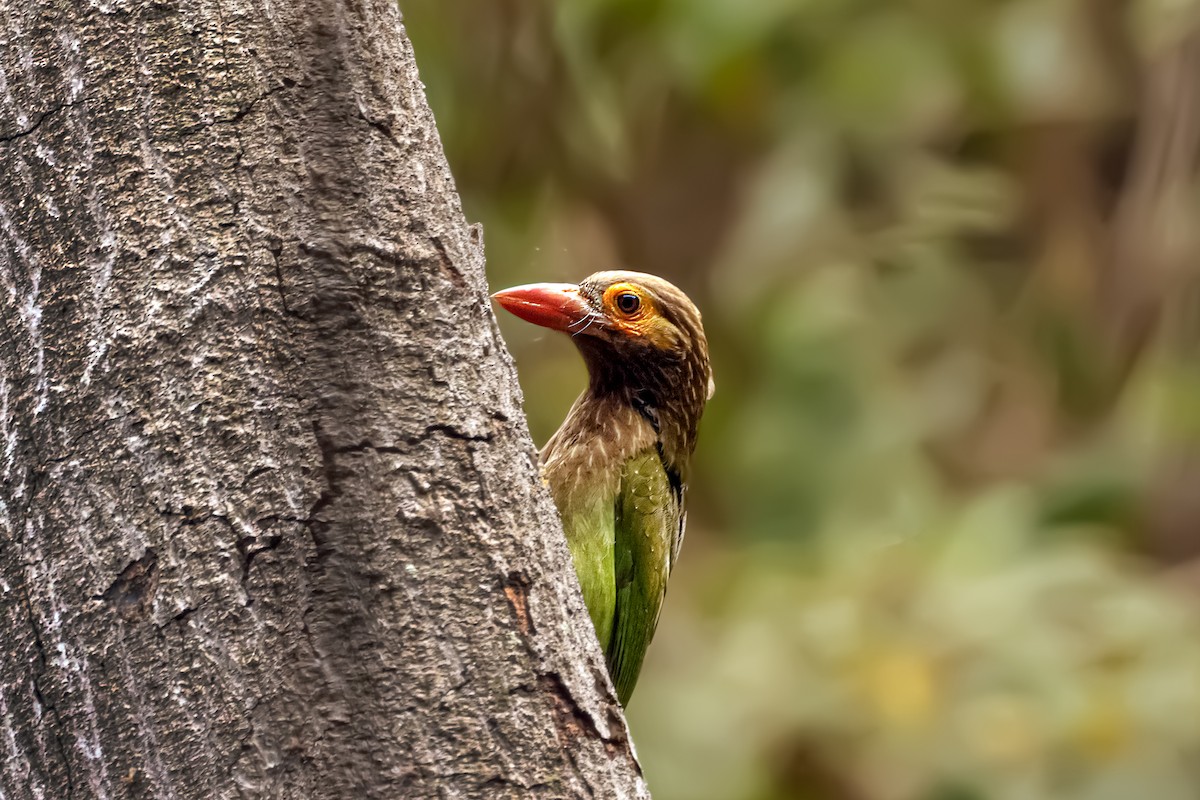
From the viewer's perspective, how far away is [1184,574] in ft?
26.0

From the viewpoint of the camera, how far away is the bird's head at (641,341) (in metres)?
3.59

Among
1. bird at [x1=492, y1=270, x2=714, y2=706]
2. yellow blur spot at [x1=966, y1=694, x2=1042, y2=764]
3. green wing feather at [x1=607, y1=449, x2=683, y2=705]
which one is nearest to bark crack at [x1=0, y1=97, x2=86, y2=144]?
bird at [x1=492, y1=270, x2=714, y2=706]

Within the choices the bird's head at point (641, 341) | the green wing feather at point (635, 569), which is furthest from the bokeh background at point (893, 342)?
the green wing feather at point (635, 569)

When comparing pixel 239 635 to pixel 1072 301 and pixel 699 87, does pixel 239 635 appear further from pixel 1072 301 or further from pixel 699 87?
pixel 1072 301

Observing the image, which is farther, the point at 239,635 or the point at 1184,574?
the point at 1184,574

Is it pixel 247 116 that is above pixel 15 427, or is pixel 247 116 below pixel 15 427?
above

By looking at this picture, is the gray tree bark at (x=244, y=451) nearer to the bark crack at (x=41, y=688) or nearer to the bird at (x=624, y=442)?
the bark crack at (x=41, y=688)

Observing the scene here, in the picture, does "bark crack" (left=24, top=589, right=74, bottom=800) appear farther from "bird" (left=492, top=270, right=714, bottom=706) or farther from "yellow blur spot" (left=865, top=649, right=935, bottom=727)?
"yellow blur spot" (left=865, top=649, right=935, bottom=727)

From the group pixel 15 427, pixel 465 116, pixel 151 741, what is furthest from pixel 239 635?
pixel 465 116

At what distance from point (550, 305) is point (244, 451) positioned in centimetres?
157

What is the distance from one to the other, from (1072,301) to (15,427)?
7.29 meters

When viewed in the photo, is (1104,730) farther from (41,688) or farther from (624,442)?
(41,688)

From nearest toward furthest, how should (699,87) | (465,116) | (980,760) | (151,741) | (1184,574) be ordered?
(151,741) < (980,760) < (699,87) < (465,116) < (1184,574)

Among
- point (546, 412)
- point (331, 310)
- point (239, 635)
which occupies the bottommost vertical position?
point (239, 635)
